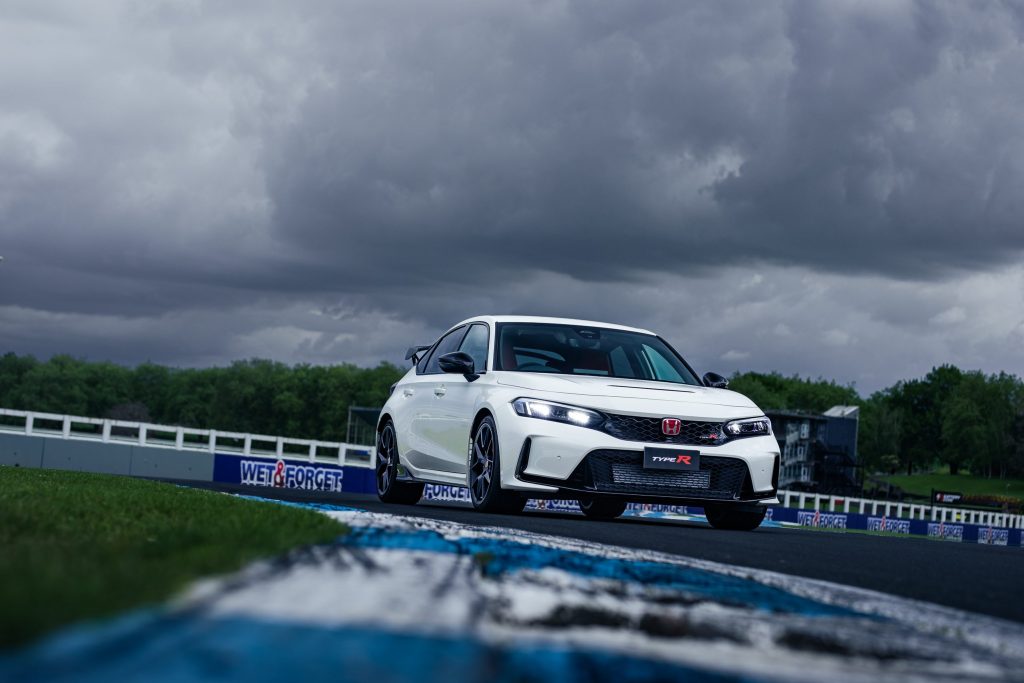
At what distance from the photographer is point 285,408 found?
7219 inches

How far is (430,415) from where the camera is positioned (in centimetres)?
1127

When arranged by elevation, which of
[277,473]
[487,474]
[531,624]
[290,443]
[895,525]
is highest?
[487,474]

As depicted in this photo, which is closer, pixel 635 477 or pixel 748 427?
pixel 635 477

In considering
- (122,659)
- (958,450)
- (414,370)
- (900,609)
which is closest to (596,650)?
(122,659)

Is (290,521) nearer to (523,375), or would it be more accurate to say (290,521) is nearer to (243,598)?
(243,598)

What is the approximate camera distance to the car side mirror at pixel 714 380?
1107 cm

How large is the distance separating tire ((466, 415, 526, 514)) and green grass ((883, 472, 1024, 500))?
461 ft

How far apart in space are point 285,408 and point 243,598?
602ft

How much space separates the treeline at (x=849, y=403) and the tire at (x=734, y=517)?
141624 millimetres

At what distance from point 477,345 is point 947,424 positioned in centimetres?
14330

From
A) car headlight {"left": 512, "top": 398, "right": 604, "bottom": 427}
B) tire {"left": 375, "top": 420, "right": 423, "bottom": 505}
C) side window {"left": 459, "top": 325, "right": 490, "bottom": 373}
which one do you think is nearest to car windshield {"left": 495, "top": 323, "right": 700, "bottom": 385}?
side window {"left": 459, "top": 325, "right": 490, "bottom": 373}

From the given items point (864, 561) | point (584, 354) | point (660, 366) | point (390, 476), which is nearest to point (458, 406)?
point (584, 354)

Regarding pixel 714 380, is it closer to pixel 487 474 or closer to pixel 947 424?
pixel 487 474

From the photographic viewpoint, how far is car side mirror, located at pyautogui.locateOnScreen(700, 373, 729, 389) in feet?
A: 36.3
